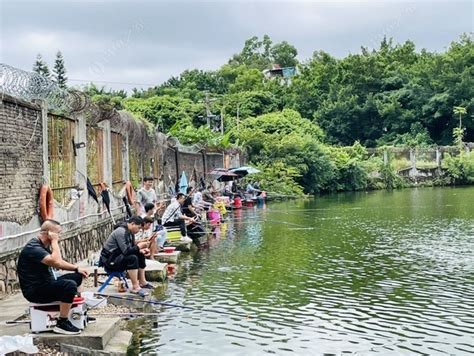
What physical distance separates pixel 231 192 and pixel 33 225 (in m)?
21.7

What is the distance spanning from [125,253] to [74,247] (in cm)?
295

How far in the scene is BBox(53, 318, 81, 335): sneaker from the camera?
700 centimetres

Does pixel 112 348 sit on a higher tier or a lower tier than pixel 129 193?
lower

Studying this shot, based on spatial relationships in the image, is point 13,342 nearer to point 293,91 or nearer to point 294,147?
point 294,147

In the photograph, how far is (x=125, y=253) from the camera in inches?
384

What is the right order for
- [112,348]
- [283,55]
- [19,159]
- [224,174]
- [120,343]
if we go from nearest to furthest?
[112,348], [120,343], [19,159], [224,174], [283,55]

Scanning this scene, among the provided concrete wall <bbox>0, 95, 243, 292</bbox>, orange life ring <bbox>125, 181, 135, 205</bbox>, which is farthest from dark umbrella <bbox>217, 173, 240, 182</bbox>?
concrete wall <bbox>0, 95, 243, 292</bbox>

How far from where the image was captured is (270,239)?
18281mm

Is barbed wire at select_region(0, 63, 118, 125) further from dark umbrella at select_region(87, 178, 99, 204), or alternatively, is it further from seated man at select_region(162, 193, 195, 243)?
seated man at select_region(162, 193, 195, 243)

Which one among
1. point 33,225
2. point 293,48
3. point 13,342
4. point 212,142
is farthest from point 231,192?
point 293,48

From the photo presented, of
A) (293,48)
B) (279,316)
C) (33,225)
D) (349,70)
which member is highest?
(293,48)

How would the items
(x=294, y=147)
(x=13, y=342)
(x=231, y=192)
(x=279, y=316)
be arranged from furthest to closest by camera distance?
1. (x=294, y=147)
2. (x=231, y=192)
3. (x=279, y=316)
4. (x=13, y=342)

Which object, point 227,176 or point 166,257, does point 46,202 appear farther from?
point 227,176

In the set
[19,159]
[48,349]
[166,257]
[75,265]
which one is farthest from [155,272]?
[48,349]
